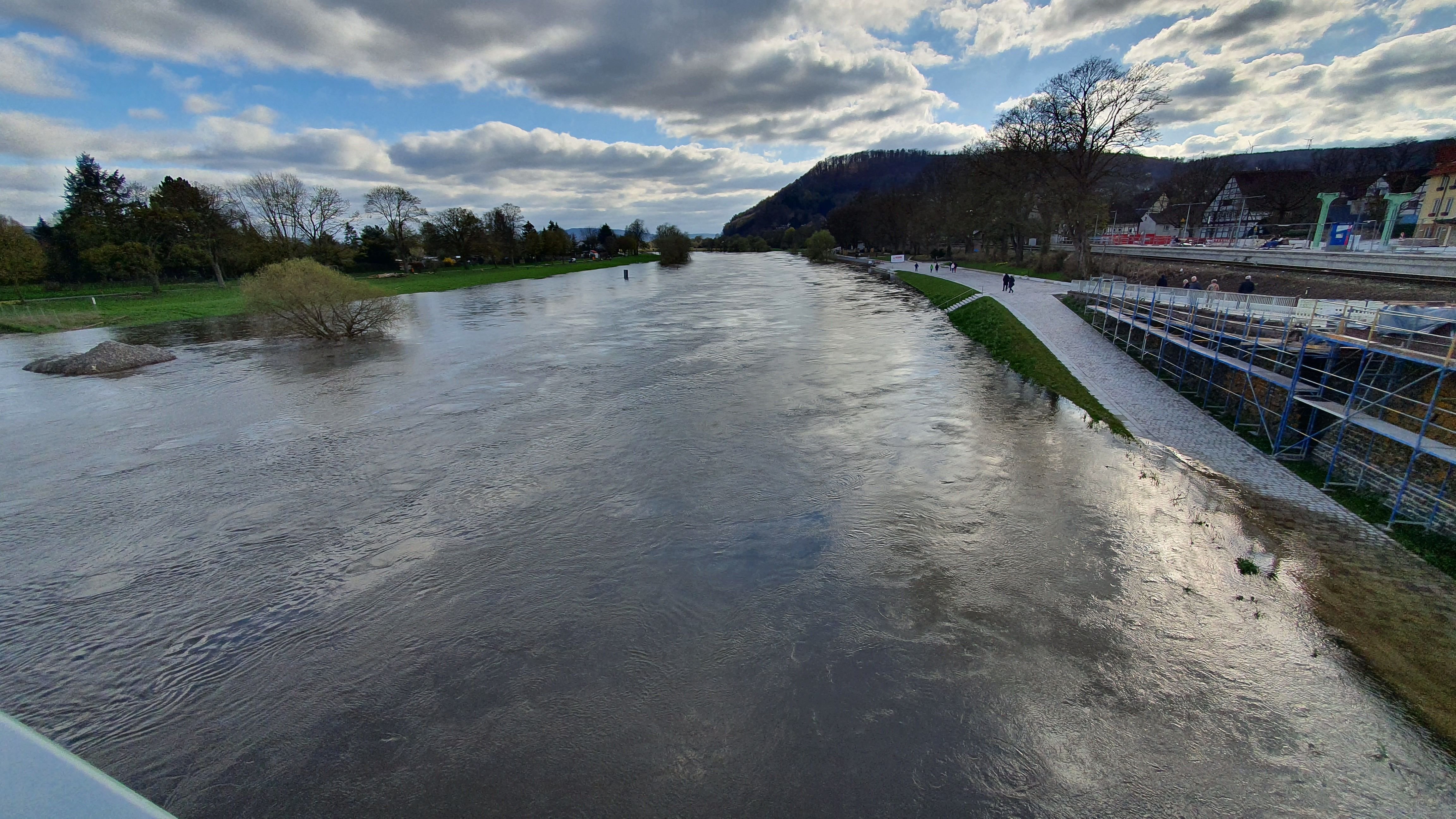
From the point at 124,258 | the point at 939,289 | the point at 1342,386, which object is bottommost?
the point at 939,289

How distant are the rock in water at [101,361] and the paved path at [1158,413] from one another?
3492cm

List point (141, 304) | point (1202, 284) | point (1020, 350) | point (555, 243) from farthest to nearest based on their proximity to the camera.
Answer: point (555, 243)
point (141, 304)
point (1202, 284)
point (1020, 350)

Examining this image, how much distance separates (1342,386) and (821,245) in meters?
99.1

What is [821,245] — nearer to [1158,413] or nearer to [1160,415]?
[1158,413]

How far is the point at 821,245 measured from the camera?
107 meters

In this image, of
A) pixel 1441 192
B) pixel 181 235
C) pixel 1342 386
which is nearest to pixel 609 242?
pixel 181 235

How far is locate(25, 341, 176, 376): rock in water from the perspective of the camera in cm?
2269

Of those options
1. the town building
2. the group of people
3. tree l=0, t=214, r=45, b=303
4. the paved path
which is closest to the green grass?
the paved path

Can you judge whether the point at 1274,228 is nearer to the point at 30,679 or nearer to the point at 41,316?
the point at 30,679

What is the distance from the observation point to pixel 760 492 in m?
11.7

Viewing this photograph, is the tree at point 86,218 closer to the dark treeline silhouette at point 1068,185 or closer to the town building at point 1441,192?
the dark treeline silhouette at point 1068,185

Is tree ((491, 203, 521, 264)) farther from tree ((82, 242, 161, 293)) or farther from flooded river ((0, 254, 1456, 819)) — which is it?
flooded river ((0, 254, 1456, 819))

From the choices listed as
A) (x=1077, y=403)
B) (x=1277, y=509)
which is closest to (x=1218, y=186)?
(x=1077, y=403)

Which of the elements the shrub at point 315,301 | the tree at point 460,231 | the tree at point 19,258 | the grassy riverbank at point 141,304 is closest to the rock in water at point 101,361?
the shrub at point 315,301
